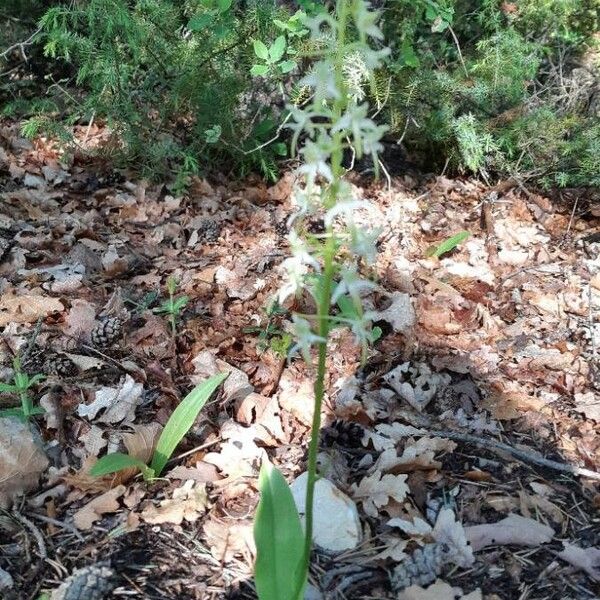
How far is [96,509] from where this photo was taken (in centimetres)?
199

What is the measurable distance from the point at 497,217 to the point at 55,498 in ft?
10.1

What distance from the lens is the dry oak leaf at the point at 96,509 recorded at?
196cm

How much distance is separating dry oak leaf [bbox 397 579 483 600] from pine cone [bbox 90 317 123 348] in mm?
1511

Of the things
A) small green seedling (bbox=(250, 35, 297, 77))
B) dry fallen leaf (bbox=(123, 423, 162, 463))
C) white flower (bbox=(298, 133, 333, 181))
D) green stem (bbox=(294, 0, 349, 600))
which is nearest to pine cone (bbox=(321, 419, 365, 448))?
dry fallen leaf (bbox=(123, 423, 162, 463))

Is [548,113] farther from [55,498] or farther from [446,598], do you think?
[55,498]

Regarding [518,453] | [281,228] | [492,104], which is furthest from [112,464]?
[492,104]

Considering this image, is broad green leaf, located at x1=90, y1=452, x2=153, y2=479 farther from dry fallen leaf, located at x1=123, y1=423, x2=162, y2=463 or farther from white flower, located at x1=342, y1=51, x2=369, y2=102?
white flower, located at x1=342, y1=51, x2=369, y2=102

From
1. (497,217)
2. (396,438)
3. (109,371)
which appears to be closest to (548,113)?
(497,217)

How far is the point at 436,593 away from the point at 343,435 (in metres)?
0.69

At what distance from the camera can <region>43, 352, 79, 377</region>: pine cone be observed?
2.50 metres

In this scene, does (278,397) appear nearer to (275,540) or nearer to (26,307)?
(275,540)

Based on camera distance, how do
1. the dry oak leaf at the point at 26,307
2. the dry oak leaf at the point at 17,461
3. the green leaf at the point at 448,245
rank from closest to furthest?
the dry oak leaf at the point at 17,461
the dry oak leaf at the point at 26,307
the green leaf at the point at 448,245

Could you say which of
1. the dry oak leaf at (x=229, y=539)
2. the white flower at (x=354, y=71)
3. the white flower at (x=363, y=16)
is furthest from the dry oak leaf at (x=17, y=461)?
the white flower at (x=354, y=71)

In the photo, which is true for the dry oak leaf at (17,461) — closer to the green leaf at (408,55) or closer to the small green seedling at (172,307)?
the small green seedling at (172,307)
